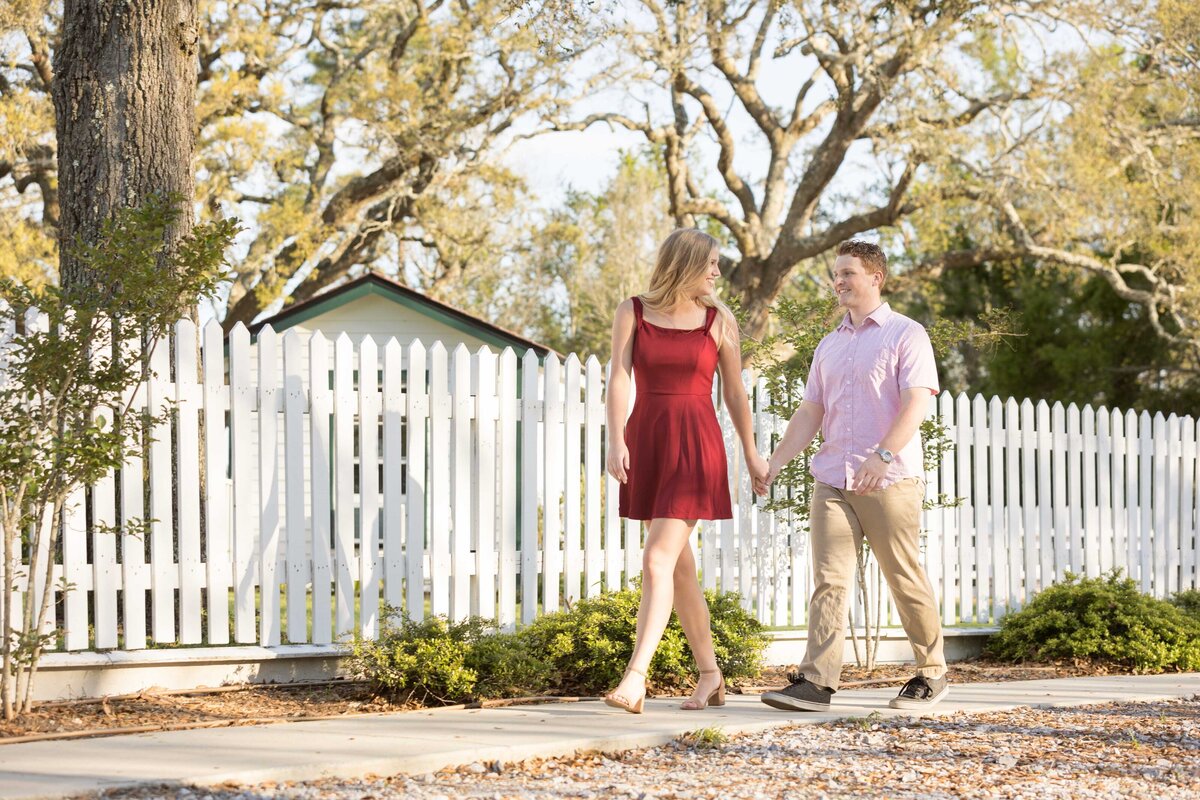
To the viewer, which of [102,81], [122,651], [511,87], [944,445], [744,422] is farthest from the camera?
[511,87]

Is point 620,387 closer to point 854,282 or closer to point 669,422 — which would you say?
point 669,422

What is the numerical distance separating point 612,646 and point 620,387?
1429 millimetres

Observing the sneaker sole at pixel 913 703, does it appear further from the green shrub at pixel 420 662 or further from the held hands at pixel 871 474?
the green shrub at pixel 420 662

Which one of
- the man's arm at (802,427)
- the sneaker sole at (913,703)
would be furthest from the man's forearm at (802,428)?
the sneaker sole at (913,703)

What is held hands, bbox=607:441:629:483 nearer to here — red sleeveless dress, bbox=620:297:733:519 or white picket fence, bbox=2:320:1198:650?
red sleeveless dress, bbox=620:297:733:519

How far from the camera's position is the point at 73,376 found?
4988 mm

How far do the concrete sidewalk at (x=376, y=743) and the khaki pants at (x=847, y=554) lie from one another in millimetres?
278

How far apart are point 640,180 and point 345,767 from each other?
105ft

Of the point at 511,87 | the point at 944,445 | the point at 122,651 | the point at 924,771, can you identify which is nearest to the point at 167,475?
the point at 122,651

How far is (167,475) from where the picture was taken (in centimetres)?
596

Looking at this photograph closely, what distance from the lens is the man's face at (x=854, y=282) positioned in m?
5.47

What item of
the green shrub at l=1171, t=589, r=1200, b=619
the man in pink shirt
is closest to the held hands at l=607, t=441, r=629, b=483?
the man in pink shirt

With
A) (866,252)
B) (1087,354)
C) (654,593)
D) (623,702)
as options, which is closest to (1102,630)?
(866,252)

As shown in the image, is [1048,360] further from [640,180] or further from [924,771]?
[924,771]
